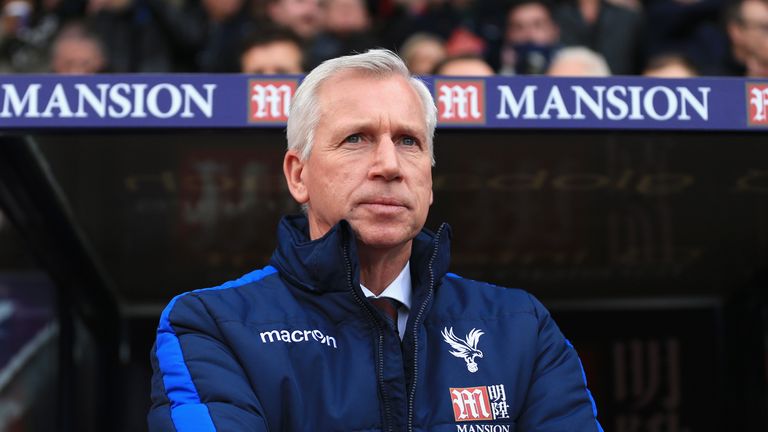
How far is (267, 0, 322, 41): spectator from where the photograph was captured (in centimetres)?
632

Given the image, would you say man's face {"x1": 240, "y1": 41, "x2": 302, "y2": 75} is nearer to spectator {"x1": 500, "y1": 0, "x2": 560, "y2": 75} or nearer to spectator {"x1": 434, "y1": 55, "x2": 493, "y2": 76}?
spectator {"x1": 434, "y1": 55, "x2": 493, "y2": 76}

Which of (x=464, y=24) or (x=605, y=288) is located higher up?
(x=464, y=24)

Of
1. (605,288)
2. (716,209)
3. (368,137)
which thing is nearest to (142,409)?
(605,288)

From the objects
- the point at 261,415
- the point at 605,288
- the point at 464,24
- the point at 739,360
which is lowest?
the point at 261,415

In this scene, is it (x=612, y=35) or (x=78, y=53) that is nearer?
(x=78, y=53)

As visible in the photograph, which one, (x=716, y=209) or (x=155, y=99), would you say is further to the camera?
(x=716, y=209)

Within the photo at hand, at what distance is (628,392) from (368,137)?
3.39m

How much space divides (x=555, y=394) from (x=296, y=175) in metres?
0.71

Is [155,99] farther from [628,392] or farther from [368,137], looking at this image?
[628,392]

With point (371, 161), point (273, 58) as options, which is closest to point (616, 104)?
point (371, 161)

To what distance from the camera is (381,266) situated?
246 cm

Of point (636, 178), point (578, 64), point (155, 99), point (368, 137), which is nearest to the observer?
point (368, 137)

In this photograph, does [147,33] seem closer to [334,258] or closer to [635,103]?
[635,103]

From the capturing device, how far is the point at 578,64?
544 centimetres
